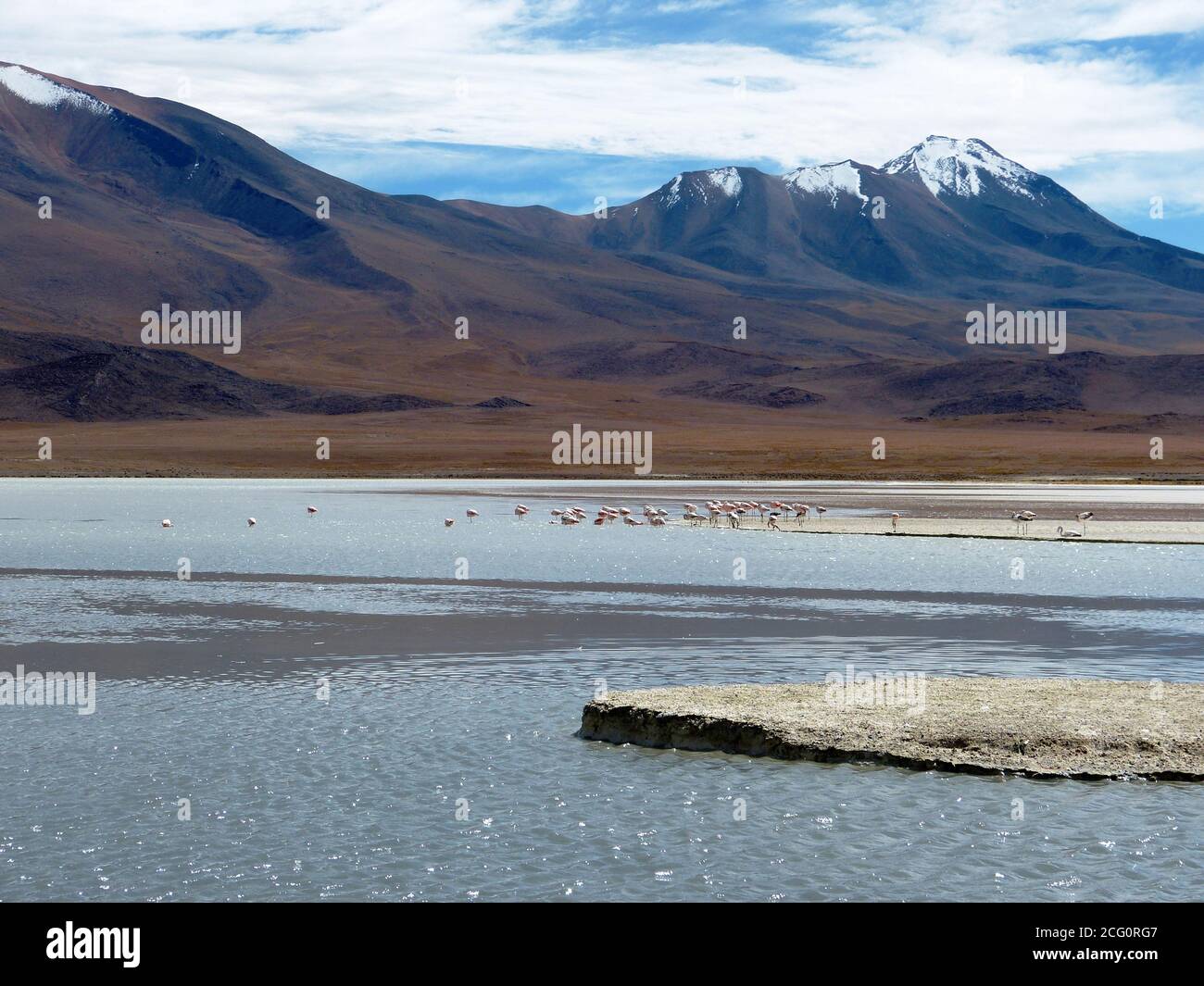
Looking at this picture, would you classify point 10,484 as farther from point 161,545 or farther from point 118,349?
point 118,349

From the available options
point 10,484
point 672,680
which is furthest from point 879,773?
point 10,484

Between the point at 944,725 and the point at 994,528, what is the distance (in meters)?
31.1

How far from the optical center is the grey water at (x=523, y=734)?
31.9 feet

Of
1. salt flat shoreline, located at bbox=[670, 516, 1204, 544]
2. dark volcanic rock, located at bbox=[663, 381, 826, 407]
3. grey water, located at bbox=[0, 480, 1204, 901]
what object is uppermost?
dark volcanic rock, located at bbox=[663, 381, 826, 407]

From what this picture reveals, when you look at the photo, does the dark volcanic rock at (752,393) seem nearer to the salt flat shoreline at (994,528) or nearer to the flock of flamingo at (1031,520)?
the salt flat shoreline at (994,528)

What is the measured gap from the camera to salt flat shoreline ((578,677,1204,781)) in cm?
1215

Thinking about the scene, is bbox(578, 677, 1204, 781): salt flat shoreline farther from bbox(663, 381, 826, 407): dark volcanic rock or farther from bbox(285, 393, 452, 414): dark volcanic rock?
bbox(663, 381, 826, 407): dark volcanic rock

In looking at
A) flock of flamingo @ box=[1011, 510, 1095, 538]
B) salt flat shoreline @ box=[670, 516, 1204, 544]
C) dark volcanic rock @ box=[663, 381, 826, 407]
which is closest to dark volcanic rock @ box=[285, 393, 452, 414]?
dark volcanic rock @ box=[663, 381, 826, 407]

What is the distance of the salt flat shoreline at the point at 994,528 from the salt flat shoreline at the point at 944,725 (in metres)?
24.6

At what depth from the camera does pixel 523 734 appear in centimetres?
1362

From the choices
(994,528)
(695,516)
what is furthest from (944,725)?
(695,516)

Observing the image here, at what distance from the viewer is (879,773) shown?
39.4 feet

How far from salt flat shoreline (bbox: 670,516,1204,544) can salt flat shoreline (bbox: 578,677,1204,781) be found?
24.6 meters
